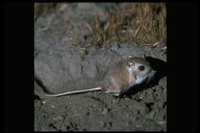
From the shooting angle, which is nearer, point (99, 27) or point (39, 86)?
point (39, 86)

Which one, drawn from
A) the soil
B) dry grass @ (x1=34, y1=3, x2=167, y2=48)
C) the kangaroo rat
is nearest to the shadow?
the soil

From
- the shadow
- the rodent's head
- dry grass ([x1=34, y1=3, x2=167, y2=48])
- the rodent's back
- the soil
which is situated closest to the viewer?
the soil

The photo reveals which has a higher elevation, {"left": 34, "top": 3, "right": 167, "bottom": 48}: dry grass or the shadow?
{"left": 34, "top": 3, "right": 167, "bottom": 48}: dry grass

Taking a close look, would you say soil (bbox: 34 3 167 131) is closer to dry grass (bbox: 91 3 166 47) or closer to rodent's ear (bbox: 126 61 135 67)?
dry grass (bbox: 91 3 166 47)

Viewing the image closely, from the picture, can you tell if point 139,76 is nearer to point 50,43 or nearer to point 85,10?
point 50,43

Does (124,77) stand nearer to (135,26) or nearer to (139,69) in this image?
(139,69)

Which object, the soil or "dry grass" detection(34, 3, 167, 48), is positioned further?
"dry grass" detection(34, 3, 167, 48)

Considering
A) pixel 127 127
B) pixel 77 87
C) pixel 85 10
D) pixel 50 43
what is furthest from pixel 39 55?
pixel 127 127
